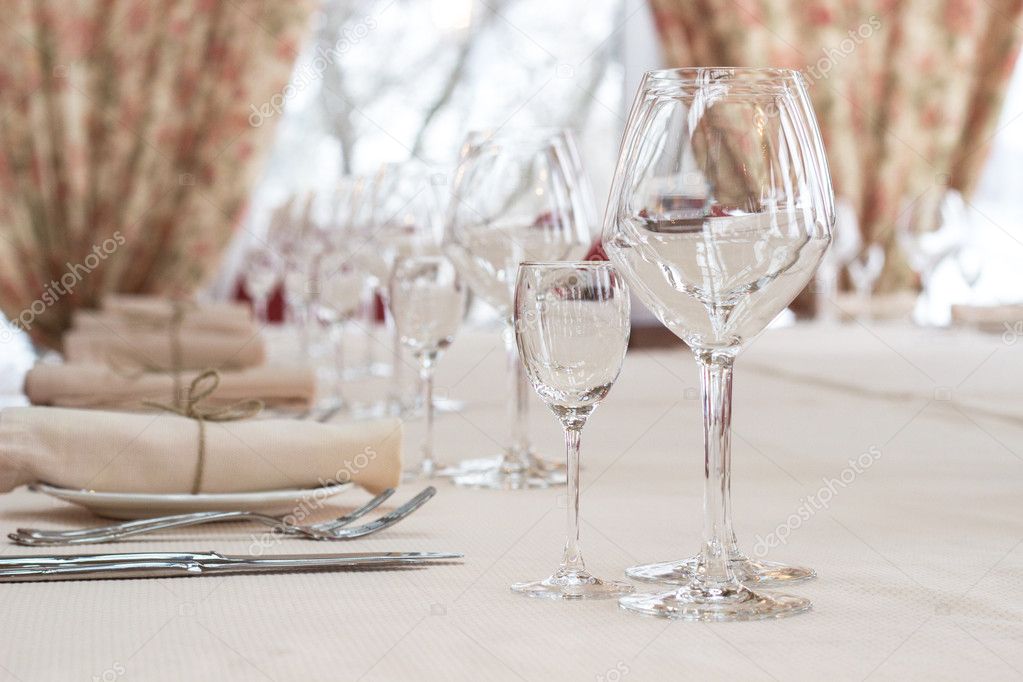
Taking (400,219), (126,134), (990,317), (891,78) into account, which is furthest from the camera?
(891,78)

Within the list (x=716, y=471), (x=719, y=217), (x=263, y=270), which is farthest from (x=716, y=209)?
(x=263, y=270)

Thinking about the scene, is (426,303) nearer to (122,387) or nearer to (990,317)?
(122,387)

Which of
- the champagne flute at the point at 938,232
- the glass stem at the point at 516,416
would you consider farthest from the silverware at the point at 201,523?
the champagne flute at the point at 938,232

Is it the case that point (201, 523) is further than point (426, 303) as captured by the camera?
No

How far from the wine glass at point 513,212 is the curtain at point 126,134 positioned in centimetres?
368

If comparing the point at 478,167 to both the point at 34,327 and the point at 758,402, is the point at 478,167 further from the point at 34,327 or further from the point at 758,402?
→ the point at 34,327

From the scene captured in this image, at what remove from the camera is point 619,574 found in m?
0.67

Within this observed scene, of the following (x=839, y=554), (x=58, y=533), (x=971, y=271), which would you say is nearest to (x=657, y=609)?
(x=839, y=554)

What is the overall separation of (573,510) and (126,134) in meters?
4.24

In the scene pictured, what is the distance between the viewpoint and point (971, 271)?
7.18 ft

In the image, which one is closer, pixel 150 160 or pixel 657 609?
pixel 657 609

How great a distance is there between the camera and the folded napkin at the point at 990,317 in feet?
7.05

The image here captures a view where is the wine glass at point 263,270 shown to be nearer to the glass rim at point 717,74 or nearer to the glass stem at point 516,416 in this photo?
the glass stem at point 516,416

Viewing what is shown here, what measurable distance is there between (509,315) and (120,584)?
0.52 m
